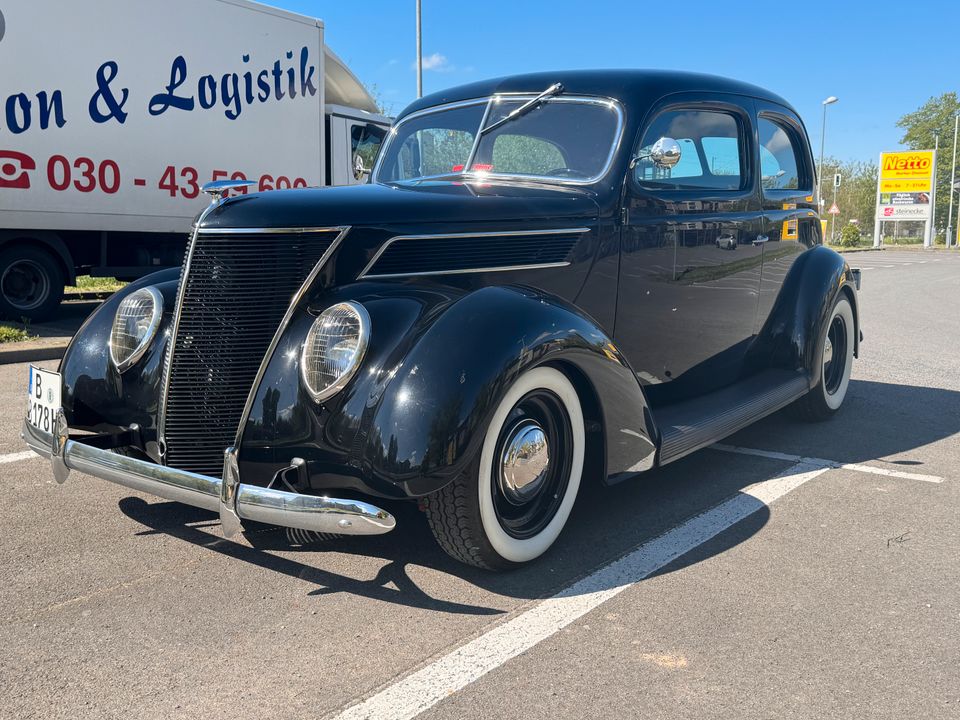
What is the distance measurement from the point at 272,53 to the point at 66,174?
3167mm

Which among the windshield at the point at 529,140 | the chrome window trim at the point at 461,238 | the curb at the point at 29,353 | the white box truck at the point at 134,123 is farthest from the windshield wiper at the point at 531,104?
the white box truck at the point at 134,123

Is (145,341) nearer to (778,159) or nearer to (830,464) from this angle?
(830,464)

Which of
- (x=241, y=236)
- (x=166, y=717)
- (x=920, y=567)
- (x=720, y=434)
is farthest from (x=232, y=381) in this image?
(x=920, y=567)

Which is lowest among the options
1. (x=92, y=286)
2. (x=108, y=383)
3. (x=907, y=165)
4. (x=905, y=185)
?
(x=92, y=286)

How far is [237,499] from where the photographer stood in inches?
101

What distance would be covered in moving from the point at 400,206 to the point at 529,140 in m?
1.13

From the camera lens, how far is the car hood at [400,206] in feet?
9.61

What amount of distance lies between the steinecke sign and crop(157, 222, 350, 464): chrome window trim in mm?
58919

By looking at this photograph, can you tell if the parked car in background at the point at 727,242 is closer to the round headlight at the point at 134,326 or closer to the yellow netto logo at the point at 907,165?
the round headlight at the point at 134,326

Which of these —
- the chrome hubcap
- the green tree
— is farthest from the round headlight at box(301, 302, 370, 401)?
the green tree

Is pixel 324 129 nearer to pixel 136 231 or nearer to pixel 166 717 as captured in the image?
pixel 136 231

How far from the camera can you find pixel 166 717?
2127 millimetres

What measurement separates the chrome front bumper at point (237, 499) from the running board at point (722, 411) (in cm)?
145

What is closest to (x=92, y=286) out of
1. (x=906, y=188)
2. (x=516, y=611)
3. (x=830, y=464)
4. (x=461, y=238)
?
(x=461, y=238)
